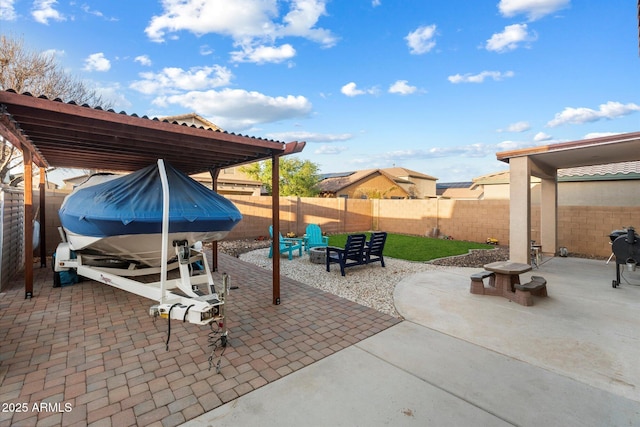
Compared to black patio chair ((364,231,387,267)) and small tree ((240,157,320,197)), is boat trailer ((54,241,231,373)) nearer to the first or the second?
black patio chair ((364,231,387,267))

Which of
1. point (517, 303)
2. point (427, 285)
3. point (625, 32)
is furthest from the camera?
point (625, 32)

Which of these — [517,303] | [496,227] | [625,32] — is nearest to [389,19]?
[625,32]

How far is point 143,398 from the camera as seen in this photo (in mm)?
2381

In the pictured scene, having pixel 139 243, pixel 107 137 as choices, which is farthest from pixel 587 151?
pixel 107 137

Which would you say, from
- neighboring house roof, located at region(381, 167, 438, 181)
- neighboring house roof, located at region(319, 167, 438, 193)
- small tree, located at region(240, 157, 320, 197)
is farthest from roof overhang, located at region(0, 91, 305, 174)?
neighboring house roof, located at region(381, 167, 438, 181)

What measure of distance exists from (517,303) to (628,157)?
587cm

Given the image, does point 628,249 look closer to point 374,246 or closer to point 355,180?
point 374,246

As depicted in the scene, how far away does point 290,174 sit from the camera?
77.6ft

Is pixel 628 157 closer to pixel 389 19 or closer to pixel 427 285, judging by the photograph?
pixel 427 285

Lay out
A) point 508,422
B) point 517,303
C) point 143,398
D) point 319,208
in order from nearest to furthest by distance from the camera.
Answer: point 508,422 → point 143,398 → point 517,303 → point 319,208

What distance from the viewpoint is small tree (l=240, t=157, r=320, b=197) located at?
23.0m

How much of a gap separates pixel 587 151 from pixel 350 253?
18.3 feet

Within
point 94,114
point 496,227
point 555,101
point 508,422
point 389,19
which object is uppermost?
point 389,19

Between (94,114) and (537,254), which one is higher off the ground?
(94,114)
